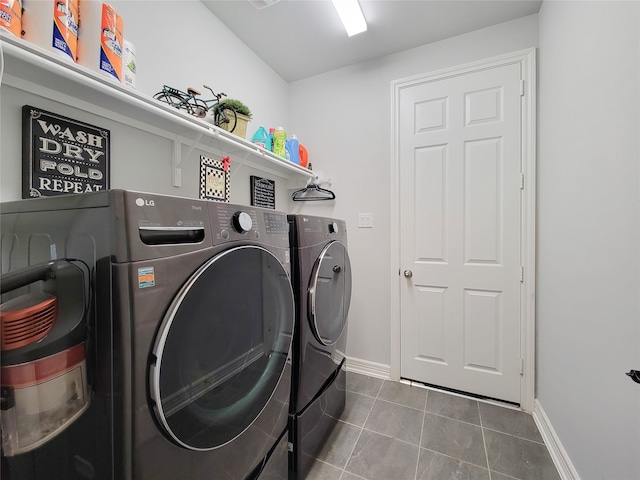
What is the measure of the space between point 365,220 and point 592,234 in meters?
1.38

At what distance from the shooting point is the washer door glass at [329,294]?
1.23 meters

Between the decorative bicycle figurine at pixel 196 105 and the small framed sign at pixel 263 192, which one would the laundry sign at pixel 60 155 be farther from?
the small framed sign at pixel 263 192

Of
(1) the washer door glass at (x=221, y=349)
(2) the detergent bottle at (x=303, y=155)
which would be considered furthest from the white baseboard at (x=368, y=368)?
(2) the detergent bottle at (x=303, y=155)

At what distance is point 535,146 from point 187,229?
2.15 m

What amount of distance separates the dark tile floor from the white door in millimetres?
224

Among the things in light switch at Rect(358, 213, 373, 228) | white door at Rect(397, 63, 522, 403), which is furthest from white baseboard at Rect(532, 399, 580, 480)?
light switch at Rect(358, 213, 373, 228)

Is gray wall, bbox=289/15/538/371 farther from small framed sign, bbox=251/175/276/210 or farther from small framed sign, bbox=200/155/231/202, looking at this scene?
small framed sign, bbox=200/155/231/202

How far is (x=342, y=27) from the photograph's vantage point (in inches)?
73.3

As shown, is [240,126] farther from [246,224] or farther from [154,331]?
[154,331]

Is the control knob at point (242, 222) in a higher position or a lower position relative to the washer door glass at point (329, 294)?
higher

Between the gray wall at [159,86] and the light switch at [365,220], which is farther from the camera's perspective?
the light switch at [365,220]

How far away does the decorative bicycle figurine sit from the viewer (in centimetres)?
133

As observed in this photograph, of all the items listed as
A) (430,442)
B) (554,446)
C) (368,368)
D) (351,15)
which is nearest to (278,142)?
(351,15)

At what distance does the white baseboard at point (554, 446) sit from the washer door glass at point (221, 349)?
1.45 metres
